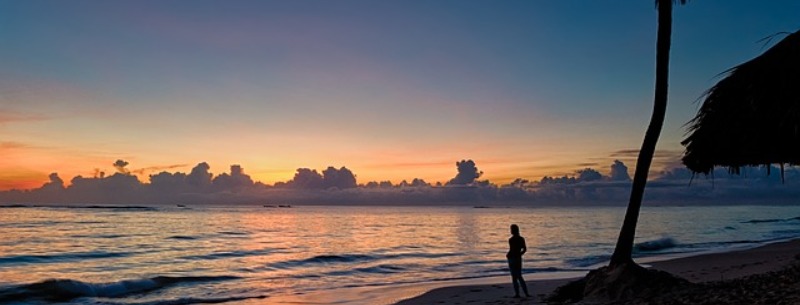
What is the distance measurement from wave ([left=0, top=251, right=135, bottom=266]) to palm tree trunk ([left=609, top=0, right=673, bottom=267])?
30255 mm

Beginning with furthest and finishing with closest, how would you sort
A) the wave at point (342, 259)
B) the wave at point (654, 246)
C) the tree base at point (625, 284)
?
1. the wave at point (654, 246)
2. the wave at point (342, 259)
3. the tree base at point (625, 284)

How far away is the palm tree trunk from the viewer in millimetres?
12203

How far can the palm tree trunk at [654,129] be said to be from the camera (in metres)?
12.2

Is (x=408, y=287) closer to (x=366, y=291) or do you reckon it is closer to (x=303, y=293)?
(x=366, y=291)

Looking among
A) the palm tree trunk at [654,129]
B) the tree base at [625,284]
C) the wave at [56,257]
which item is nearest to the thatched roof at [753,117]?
the palm tree trunk at [654,129]

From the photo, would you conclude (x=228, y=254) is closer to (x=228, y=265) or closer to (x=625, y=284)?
(x=228, y=265)


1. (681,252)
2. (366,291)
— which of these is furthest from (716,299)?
(681,252)

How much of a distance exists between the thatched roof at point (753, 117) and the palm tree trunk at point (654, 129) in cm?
71

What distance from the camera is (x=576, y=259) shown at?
107 feet

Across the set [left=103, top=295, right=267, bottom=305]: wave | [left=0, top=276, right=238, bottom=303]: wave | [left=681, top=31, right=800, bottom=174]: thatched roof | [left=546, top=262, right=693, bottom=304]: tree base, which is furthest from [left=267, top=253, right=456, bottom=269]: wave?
[left=681, top=31, right=800, bottom=174]: thatched roof

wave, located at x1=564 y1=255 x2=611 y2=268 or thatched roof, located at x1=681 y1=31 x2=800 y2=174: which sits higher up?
thatched roof, located at x1=681 y1=31 x2=800 y2=174

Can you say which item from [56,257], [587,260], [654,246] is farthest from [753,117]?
[56,257]

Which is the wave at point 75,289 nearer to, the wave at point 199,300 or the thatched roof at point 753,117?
the wave at point 199,300

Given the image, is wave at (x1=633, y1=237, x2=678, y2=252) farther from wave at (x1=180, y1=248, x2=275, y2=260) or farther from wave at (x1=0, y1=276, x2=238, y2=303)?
wave at (x1=0, y1=276, x2=238, y2=303)
